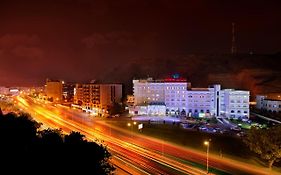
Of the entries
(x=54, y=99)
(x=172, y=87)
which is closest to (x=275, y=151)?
(x=172, y=87)

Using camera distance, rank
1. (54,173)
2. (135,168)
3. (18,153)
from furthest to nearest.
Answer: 1. (135,168)
2. (18,153)
3. (54,173)

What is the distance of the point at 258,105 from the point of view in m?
59.5

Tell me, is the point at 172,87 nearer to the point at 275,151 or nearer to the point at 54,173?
the point at 275,151

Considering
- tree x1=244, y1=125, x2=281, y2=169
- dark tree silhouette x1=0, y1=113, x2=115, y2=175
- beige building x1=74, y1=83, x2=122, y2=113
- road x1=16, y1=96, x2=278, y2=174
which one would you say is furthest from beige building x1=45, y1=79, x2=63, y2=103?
dark tree silhouette x1=0, y1=113, x2=115, y2=175

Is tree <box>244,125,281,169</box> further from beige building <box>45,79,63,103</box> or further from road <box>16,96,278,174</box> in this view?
beige building <box>45,79,63,103</box>

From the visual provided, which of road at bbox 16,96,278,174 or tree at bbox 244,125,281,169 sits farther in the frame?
tree at bbox 244,125,281,169

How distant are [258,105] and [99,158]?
5030cm

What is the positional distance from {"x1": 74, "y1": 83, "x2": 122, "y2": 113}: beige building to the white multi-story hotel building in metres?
8.28

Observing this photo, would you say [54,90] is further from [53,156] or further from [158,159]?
[53,156]

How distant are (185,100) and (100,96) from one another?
788 inches

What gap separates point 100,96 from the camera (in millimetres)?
68250

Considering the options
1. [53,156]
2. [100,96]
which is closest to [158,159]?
[53,156]

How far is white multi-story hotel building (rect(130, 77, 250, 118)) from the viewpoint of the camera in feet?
170

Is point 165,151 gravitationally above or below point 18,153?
below
